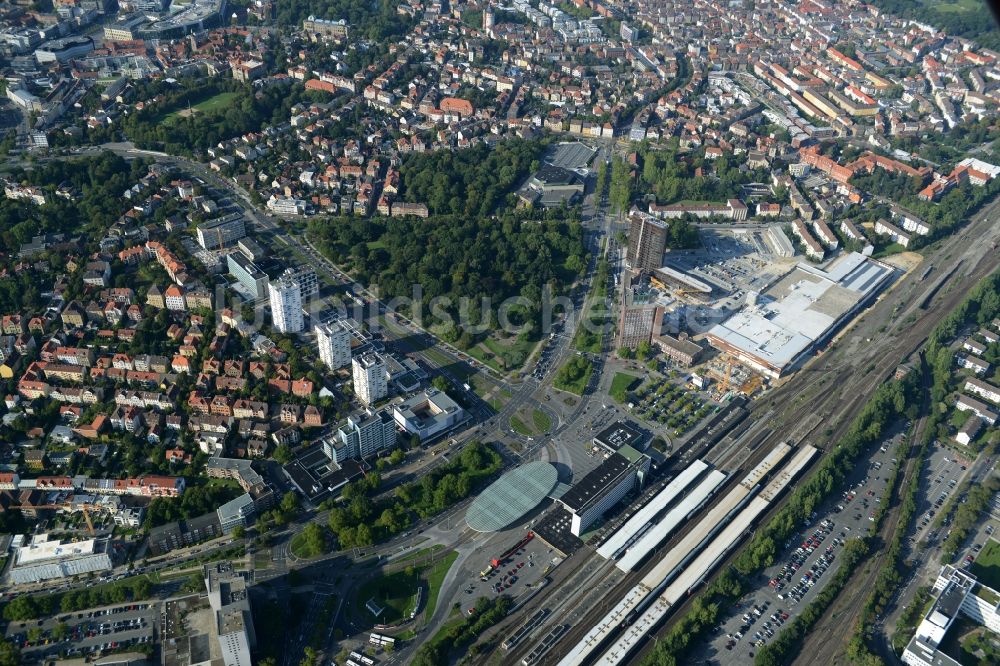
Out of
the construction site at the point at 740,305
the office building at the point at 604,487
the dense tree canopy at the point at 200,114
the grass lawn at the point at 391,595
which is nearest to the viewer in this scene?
the grass lawn at the point at 391,595

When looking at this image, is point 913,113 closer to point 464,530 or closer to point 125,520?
point 464,530

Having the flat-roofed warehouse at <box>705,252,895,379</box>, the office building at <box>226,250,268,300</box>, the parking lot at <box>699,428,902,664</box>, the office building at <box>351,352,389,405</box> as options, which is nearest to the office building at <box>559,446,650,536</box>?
the parking lot at <box>699,428,902,664</box>

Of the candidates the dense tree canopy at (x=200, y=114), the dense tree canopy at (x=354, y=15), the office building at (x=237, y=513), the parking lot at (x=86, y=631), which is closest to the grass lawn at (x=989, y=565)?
the office building at (x=237, y=513)

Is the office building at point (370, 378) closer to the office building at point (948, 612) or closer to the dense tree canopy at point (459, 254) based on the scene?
the dense tree canopy at point (459, 254)

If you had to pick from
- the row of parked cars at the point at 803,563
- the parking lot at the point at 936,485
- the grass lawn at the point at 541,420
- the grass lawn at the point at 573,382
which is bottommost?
the grass lawn at the point at 541,420

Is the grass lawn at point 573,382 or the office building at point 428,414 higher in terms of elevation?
Answer: the grass lawn at point 573,382

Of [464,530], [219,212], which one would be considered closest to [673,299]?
[464,530]

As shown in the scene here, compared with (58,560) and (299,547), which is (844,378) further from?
(58,560)

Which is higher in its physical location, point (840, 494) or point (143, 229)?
point (840, 494)
